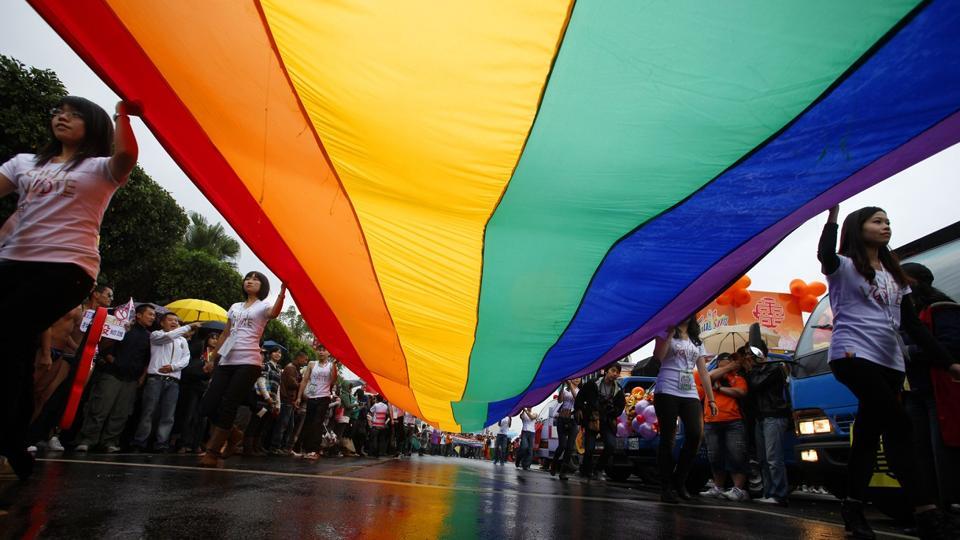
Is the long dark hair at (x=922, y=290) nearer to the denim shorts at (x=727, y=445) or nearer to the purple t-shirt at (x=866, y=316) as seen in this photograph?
the purple t-shirt at (x=866, y=316)

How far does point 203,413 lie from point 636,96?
4168 mm

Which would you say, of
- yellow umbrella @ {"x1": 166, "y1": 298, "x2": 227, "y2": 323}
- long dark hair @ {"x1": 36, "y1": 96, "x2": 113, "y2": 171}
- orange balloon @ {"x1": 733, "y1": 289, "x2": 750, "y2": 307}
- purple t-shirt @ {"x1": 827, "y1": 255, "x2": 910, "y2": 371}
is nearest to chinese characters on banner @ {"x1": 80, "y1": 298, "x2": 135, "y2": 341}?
long dark hair @ {"x1": 36, "y1": 96, "x2": 113, "y2": 171}

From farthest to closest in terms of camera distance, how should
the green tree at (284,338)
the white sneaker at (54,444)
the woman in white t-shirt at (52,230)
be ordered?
the green tree at (284,338)
the white sneaker at (54,444)
the woman in white t-shirt at (52,230)

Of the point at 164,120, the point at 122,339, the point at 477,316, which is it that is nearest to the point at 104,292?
the point at 122,339

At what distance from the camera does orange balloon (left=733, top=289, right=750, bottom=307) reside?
2016 centimetres

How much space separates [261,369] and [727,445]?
5.05 meters

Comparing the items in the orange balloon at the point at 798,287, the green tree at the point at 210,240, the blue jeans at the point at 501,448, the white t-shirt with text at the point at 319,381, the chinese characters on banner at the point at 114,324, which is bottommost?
the blue jeans at the point at 501,448

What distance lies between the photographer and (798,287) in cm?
2097

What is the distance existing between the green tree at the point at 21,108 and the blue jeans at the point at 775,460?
16050 mm

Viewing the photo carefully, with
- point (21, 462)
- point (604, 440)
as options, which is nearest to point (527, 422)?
point (604, 440)

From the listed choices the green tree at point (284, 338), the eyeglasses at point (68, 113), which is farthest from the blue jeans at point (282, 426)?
the green tree at point (284, 338)

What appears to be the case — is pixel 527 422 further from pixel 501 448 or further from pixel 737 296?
pixel 737 296

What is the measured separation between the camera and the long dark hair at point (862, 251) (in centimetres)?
300

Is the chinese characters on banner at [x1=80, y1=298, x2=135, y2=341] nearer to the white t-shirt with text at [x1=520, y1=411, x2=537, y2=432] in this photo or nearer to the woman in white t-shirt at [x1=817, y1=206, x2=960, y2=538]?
the woman in white t-shirt at [x1=817, y1=206, x2=960, y2=538]
